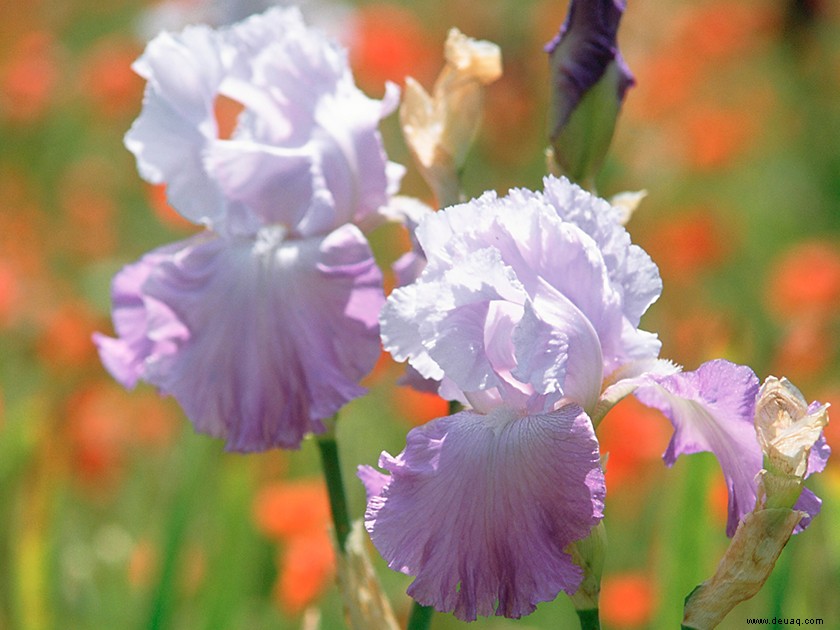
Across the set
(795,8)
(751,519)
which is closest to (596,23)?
(751,519)

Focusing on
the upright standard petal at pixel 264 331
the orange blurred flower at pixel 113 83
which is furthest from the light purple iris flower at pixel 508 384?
the orange blurred flower at pixel 113 83

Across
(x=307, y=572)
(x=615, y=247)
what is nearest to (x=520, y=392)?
(x=615, y=247)

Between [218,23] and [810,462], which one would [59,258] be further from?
[810,462]

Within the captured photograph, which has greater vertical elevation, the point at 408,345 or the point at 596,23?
the point at 596,23

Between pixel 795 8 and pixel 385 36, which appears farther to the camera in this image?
pixel 795 8

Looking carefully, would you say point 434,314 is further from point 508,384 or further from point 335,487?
point 335,487
